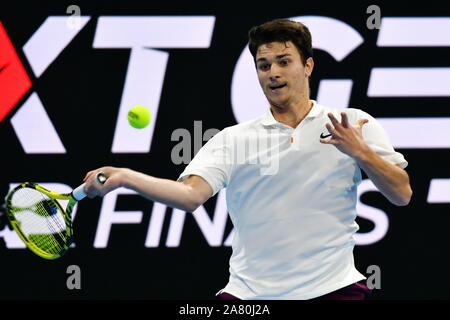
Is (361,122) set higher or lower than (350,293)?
higher

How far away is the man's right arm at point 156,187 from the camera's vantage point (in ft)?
11.1

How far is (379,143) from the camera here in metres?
3.79

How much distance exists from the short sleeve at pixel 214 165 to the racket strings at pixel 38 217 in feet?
2.78

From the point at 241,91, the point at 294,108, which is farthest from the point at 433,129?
the point at 294,108

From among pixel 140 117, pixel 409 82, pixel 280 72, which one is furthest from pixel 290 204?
pixel 409 82

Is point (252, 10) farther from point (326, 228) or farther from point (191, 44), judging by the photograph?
point (326, 228)

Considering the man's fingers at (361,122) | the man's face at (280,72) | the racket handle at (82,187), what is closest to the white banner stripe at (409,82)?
the man's face at (280,72)

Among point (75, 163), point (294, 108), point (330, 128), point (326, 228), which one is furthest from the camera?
point (75, 163)

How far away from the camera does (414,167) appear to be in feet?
19.9

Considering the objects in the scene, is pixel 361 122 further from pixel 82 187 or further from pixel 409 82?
pixel 409 82

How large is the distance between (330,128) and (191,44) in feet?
9.15

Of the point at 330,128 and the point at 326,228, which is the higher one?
the point at 330,128

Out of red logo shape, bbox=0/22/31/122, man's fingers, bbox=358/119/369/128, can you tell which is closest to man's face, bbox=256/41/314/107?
man's fingers, bbox=358/119/369/128

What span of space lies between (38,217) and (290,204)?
1.43m
